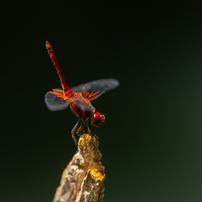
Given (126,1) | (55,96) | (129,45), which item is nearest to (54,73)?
(55,96)

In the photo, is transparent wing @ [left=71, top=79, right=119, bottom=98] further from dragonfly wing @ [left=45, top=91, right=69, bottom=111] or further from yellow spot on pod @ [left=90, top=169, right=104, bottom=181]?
yellow spot on pod @ [left=90, top=169, right=104, bottom=181]

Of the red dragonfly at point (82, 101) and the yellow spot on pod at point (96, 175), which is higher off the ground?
the red dragonfly at point (82, 101)

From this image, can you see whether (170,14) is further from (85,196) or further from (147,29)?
(85,196)

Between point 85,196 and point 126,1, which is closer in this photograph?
point 85,196

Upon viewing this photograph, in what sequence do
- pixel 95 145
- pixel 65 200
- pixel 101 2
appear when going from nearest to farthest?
pixel 65 200 < pixel 95 145 < pixel 101 2

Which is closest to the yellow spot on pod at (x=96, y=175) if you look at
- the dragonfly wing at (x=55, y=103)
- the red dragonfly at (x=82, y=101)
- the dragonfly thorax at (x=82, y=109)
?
the red dragonfly at (x=82, y=101)

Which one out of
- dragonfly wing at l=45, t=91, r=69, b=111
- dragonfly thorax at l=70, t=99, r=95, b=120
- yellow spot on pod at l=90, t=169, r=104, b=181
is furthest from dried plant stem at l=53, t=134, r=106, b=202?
dragonfly wing at l=45, t=91, r=69, b=111

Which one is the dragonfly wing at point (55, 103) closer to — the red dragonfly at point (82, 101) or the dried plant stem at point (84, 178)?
the red dragonfly at point (82, 101)

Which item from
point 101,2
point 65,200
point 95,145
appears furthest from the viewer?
point 101,2
